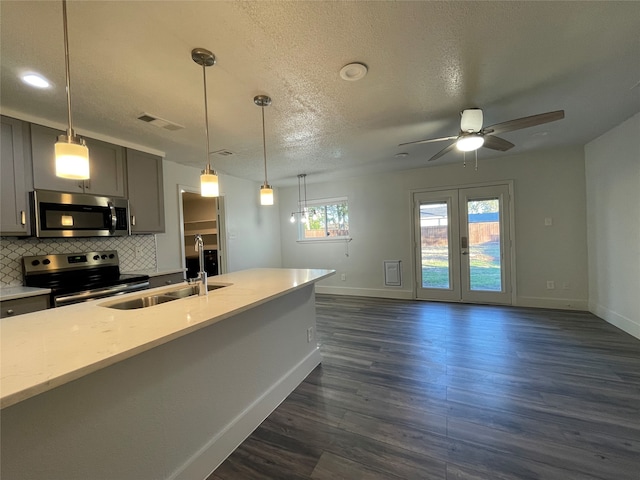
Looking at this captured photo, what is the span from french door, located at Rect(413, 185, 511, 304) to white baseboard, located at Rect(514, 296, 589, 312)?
0.67 feet

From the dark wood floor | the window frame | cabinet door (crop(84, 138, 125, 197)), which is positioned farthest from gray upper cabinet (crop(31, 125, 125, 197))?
the window frame

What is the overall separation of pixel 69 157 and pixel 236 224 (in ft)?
13.5

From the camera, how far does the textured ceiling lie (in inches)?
58.6

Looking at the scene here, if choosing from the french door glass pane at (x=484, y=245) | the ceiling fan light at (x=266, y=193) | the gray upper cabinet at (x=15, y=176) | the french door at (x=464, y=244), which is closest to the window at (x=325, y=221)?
the french door at (x=464, y=244)

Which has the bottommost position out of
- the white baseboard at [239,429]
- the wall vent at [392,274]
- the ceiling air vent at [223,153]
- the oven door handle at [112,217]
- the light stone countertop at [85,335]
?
the white baseboard at [239,429]

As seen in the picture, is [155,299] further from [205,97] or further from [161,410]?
[205,97]

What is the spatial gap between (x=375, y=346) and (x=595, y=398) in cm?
184

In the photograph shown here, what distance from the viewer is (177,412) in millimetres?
1453

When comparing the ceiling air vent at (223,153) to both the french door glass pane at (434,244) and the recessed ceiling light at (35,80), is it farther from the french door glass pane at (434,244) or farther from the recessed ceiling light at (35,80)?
the french door glass pane at (434,244)

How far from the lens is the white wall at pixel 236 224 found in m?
4.04

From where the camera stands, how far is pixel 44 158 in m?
2.59

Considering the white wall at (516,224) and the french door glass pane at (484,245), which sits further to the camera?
the french door glass pane at (484,245)

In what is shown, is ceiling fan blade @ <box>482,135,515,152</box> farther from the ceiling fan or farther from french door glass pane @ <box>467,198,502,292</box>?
french door glass pane @ <box>467,198,502,292</box>

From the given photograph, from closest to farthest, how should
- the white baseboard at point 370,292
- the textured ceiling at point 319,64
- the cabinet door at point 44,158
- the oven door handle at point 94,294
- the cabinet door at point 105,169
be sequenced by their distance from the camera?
the textured ceiling at point 319,64 → the oven door handle at point 94,294 → the cabinet door at point 44,158 → the cabinet door at point 105,169 → the white baseboard at point 370,292
